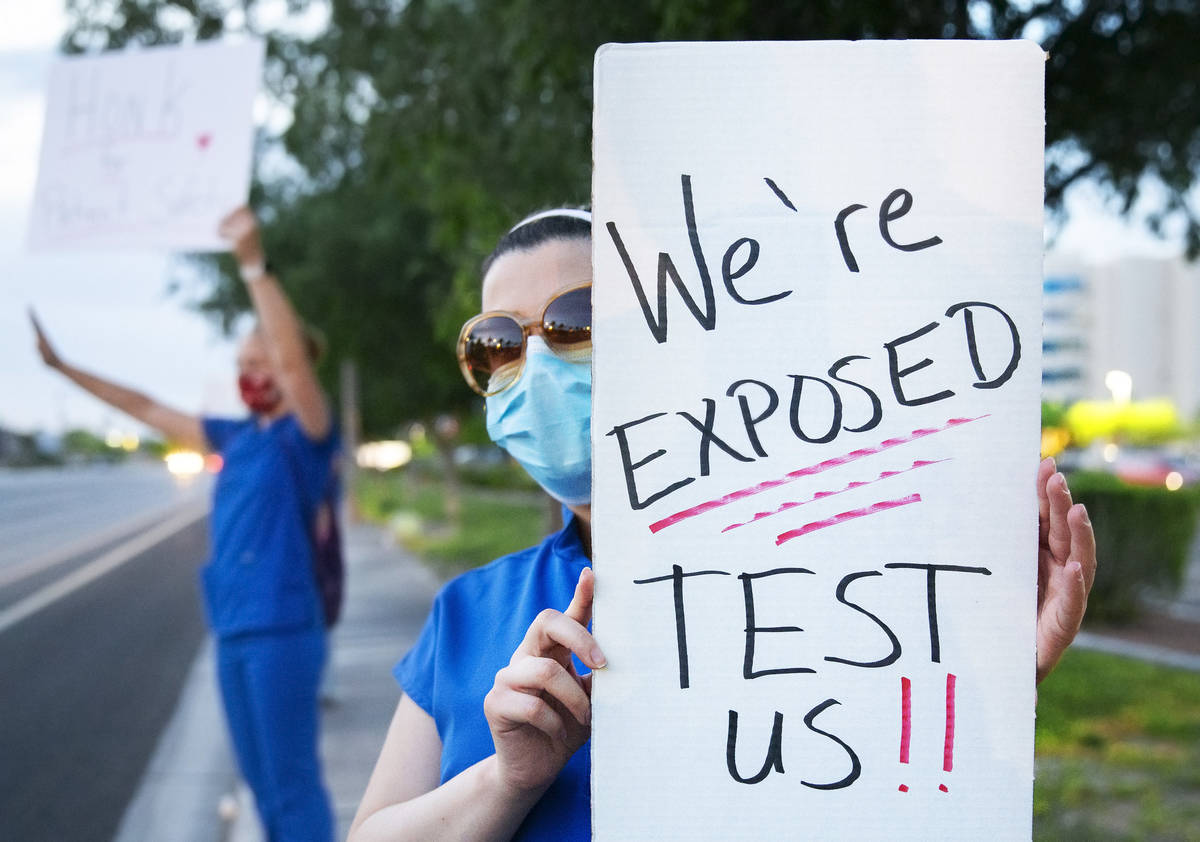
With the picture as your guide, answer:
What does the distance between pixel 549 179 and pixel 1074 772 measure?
3767 millimetres

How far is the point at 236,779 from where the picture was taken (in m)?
5.56

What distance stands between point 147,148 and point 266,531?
1177 millimetres

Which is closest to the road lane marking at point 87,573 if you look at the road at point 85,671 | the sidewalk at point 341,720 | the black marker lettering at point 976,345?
the road at point 85,671

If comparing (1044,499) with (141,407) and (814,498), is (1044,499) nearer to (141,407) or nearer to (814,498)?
(814,498)

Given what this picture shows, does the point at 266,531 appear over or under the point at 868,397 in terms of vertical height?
under

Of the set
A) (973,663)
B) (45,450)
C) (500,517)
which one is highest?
(973,663)

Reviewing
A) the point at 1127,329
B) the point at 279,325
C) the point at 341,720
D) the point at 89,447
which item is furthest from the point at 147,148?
the point at 89,447

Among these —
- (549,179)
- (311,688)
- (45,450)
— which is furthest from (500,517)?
(45,450)

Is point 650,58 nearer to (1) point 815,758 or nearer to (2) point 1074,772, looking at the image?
(1) point 815,758

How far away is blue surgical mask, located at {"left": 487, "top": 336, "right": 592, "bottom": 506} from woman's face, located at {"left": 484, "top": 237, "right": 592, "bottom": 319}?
6 centimetres

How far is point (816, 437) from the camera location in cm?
114

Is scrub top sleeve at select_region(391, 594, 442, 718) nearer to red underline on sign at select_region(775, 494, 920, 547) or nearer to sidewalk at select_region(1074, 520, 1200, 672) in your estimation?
red underline on sign at select_region(775, 494, 920, 547)

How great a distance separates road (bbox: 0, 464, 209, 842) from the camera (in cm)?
526

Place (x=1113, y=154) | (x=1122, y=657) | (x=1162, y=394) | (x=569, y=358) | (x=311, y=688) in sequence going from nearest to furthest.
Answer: (x=569, y=358) → (x=311, y=688) → (x=1113, y=154) → (x=1122, y=657) → (x=1162, y=394)
